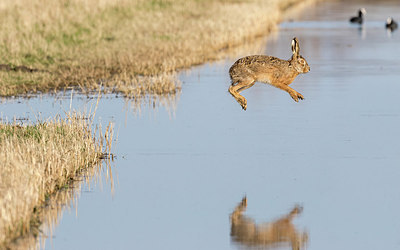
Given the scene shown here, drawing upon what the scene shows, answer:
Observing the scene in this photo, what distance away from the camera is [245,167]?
43.9 feet

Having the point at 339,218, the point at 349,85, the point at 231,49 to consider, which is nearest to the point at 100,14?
the point at 231,49

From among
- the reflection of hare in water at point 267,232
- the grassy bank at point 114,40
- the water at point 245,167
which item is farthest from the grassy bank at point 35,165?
the grassy bank at point 114,40

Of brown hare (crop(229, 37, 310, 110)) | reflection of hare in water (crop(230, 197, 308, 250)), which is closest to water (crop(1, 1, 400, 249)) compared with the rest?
reflection of hare in water (crop(230, 197, 308, 250))

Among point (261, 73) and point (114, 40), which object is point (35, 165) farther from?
point (114, 40)

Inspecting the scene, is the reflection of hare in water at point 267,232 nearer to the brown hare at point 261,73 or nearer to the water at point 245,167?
the water at point 245,167

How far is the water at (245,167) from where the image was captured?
10.1 meters

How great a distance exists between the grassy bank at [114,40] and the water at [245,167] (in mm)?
1938

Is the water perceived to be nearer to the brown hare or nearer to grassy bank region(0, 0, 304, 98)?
the brown hare

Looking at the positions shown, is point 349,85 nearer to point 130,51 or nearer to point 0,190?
point 130,51

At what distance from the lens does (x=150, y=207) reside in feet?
36.8

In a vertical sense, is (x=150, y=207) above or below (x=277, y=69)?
below

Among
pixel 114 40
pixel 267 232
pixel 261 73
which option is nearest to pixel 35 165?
pixel 267 232

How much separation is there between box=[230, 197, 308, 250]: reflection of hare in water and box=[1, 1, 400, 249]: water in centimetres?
9

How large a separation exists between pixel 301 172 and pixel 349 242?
347 centimetres
